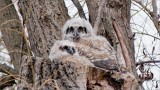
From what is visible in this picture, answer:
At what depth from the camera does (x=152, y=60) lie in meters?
4.19

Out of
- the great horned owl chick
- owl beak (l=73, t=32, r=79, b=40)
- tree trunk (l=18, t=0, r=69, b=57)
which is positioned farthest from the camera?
tree trunk (l=18, t=0, r=69, b=57)

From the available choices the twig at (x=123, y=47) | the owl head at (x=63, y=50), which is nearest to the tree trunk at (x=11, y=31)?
the twig at (x=123, y=47)

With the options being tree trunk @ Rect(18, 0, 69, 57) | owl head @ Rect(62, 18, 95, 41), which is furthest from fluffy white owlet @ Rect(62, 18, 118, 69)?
tree trunk @ Rect(18, 0, 69, 57)

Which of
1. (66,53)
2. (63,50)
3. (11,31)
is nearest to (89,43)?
(63,50)

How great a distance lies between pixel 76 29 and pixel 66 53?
105cm

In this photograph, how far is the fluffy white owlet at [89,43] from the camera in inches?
A: 110

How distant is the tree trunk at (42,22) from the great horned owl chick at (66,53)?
0.75 m

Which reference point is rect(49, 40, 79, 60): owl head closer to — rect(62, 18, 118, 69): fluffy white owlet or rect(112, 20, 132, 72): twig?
rect(62, 18, 118, 69): fluffy white owlet

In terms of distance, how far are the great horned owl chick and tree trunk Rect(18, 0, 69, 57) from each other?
0.75 m

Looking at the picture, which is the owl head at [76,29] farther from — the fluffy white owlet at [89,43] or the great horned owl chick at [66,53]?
the great horned owl chick at [66,53]

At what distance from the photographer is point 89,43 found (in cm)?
320

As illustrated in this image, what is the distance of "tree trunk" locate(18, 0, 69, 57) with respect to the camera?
3.83 meters

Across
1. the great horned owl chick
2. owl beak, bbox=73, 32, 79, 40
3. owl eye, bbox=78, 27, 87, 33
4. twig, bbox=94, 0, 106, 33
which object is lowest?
the great horned owl chick

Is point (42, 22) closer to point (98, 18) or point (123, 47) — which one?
point (98, 18)
